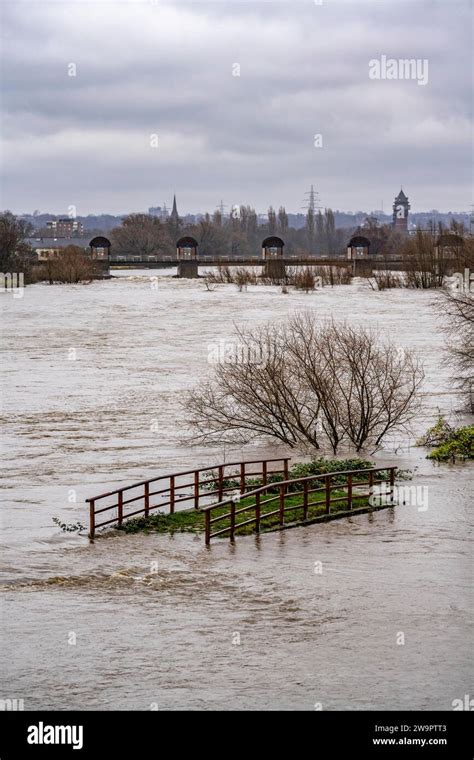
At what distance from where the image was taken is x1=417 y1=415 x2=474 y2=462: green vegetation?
36.5m

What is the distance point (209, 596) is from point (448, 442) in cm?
1609

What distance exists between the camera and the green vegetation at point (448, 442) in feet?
120

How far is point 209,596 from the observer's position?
22.9m

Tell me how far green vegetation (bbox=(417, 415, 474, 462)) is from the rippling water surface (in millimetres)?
640

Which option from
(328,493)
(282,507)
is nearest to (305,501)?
(328,493)

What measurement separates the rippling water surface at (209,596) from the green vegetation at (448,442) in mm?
640

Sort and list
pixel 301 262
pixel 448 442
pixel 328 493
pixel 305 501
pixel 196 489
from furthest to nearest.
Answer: pixel 301 262
pixel 448 442
pixel 196 489
pixel 328 493
pixel 305 501

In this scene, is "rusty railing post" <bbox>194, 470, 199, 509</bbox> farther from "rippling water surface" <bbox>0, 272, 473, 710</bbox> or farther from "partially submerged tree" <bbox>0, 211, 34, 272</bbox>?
"partially submerged tree" <bbox>0, 211, 34, 272</bbox>

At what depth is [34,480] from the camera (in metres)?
34.3

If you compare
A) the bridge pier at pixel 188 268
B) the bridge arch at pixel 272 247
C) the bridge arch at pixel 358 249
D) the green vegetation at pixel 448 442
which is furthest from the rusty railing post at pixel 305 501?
the bridge pier at pixel 188 268

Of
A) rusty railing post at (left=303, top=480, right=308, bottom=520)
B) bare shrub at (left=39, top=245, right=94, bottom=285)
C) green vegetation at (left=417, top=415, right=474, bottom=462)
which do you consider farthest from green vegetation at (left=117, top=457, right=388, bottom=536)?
bare shrub at (left=39, top=245, right=94, bottom=285)

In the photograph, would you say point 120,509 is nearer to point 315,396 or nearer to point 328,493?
point 328,493
